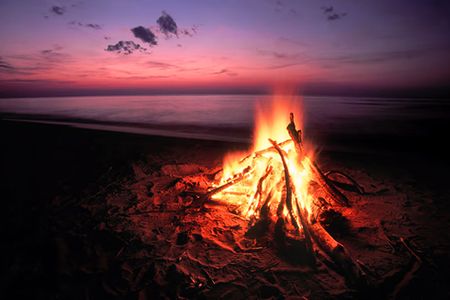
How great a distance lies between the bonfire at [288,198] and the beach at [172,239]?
0.27m

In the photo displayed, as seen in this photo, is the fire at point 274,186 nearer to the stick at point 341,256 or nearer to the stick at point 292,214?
the stick at point 292,214

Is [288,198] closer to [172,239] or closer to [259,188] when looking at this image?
[259,188]

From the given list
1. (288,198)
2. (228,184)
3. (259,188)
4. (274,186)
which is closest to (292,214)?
(288,198)

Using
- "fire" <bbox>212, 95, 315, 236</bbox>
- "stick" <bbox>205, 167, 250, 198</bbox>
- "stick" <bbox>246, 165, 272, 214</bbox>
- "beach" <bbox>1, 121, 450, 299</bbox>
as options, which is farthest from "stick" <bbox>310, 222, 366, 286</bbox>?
"stick" <bbox>205, 167, 250, 198</bbox>

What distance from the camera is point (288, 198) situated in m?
4.50

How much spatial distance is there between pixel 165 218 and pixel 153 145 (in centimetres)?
713

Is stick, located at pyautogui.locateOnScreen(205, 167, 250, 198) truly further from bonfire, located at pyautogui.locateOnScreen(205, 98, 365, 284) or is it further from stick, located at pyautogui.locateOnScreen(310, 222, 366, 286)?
stick, located at pyautogui.locateOnScreen(310, 222, 366, 286)

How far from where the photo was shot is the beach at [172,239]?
331cm

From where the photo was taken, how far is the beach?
130 inches

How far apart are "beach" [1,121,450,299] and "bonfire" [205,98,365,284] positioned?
0.27 m

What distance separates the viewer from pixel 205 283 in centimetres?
339

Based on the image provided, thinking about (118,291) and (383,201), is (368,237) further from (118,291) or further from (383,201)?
(118,291)

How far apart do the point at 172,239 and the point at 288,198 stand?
2288 mm

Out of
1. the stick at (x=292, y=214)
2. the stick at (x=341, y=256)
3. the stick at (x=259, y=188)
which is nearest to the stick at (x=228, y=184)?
the stick at (x=259, y=188)
